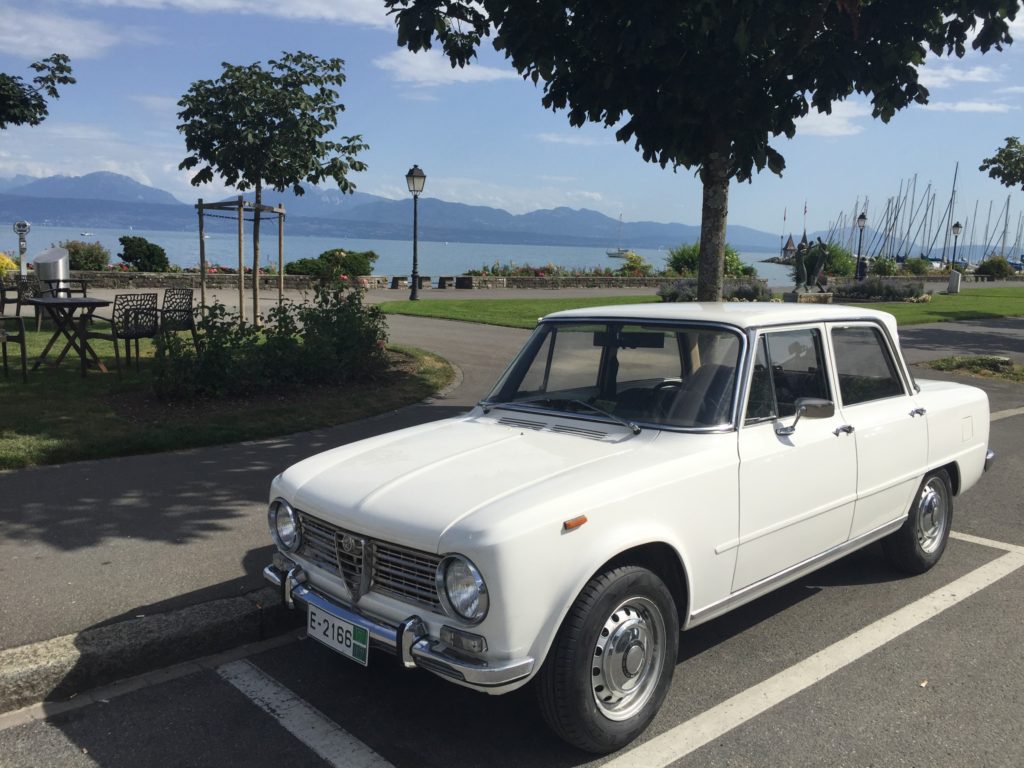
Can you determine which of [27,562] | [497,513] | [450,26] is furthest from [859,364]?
[450,26]

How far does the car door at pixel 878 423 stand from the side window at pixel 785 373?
0.17m

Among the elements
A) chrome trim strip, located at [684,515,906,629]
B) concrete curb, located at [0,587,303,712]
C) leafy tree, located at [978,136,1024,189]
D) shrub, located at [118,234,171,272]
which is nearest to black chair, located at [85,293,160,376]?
concrete curb, located at [0,587,303,712]

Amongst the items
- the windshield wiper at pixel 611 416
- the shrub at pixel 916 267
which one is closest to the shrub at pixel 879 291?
the shrub at pixel 916 267

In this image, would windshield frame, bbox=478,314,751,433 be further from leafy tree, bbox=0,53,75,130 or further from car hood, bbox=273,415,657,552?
leafy tree, bbox=0,53,75,130

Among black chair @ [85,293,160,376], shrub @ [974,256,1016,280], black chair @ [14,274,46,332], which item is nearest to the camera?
black chair @ [85,293,160,376]

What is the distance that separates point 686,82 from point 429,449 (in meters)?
5.20

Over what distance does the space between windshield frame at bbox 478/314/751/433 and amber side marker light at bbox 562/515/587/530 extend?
0.92m

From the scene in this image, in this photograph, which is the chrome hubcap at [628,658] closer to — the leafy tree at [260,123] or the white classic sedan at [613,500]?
the white classic sedan at [613,500]

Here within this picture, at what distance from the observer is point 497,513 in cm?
307

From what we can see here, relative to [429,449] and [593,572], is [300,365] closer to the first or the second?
[429,449]

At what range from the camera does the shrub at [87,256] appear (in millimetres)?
27781

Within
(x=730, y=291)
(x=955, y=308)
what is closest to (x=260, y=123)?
(x=730, y=291)

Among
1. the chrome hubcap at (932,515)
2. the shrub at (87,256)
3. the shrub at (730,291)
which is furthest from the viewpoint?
the shrub at (87,256)

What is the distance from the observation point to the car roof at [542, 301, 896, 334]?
425 cm
